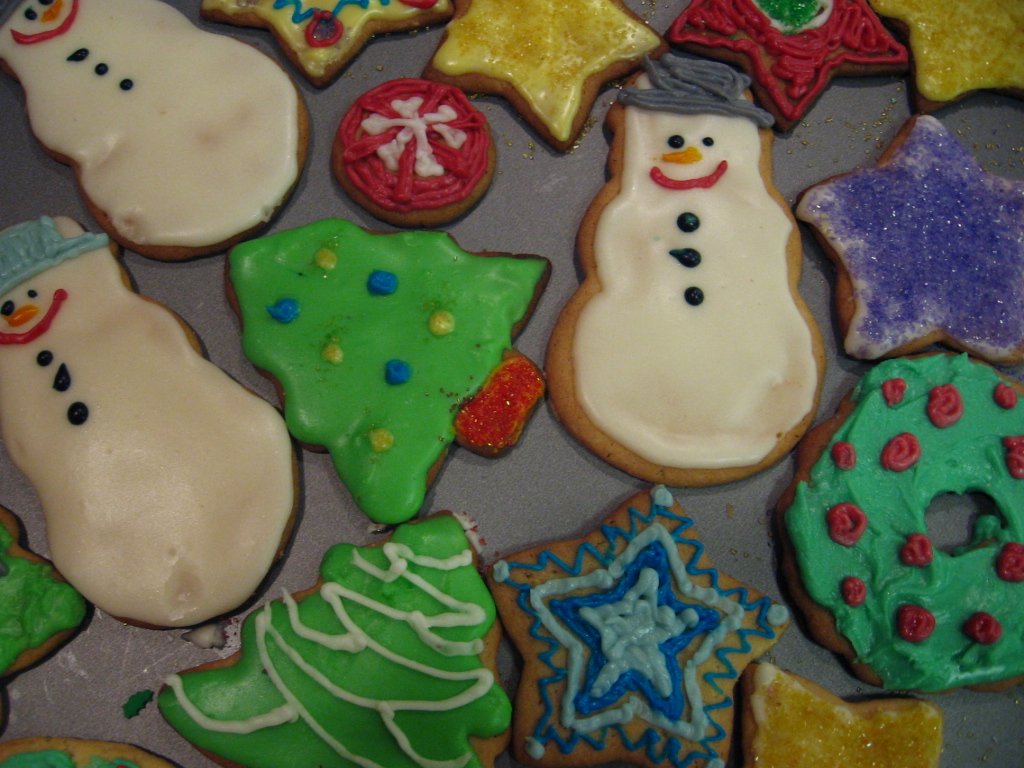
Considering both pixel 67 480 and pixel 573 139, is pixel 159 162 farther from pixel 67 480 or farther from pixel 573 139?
pixel 573 139

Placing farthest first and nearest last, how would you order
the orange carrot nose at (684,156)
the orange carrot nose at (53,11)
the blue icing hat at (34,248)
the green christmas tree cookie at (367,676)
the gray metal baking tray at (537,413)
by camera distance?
1. the orange carrot nose at (53,11)
2. the orange carrot nose at (684,156)
3. the blue icing hat at (34,248)
4. the gray metal baking tray at (537,413)
5. the green christmas tree cookie at (367,676)

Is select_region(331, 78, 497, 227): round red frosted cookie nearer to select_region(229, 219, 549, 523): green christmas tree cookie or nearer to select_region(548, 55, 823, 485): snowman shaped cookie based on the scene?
select_region(229, 219, 549, 523): green christmas tree cookie

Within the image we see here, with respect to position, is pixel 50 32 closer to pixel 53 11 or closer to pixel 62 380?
pixel 53 11

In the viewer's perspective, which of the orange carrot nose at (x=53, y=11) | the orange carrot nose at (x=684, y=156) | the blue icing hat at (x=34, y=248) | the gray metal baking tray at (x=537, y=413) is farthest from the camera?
the orange carrot nose at (x=53, y=11)

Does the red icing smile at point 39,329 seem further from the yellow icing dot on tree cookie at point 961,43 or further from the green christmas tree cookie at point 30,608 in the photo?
the yellow icing dot on tree cookie at point 961,43

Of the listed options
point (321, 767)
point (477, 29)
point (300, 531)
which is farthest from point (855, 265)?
point (321, 767)

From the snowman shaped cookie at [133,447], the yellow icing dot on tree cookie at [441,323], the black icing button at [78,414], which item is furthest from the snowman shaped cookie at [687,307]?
the black icing button at [78,414]

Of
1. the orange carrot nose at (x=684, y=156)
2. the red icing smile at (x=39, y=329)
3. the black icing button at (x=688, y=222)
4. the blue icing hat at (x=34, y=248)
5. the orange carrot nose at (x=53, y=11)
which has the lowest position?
the red icing smile at (x=39, y=329)

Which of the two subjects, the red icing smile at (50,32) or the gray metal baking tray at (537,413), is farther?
the red icing smile at (50,32)
